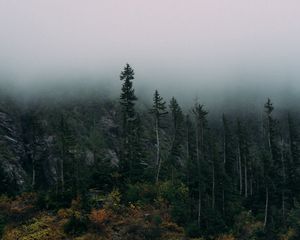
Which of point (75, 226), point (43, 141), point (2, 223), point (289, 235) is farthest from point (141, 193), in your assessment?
point (43, 141)

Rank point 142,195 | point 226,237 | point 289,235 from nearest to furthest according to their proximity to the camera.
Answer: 1. point 226,237
2. point 289,235
3. point 142,195

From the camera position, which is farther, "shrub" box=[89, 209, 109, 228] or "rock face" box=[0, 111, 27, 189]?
"rock face" box=[0, 111, 27, 189]

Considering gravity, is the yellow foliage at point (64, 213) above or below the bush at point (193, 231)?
above

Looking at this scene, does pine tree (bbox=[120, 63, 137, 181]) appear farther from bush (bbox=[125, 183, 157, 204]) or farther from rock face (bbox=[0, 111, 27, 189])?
rock face (bbox=[0, 111, 27, 189])

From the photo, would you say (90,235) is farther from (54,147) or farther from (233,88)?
(233,88)

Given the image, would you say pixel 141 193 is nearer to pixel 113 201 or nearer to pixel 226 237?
pixel 113 201

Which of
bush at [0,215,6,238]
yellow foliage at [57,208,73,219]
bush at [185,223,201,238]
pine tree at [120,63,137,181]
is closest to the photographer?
bush at [0,215,6,238]

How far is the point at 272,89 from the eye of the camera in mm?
130750

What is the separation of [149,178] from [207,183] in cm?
758

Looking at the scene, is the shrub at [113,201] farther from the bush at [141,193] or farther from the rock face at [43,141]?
the rock face at [43,141]

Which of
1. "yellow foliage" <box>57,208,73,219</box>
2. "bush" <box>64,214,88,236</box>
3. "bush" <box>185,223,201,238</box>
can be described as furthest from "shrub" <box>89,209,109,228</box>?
"bush" <box>185,223,201,238</box>

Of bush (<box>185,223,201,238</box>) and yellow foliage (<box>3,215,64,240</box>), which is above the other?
yellow foliage (<box>3,215,64,240</box>)

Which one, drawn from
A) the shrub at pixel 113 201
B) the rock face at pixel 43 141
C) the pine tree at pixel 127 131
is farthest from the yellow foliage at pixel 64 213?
the rock face at pixel 43 141

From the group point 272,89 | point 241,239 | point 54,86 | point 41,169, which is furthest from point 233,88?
point 241,239
